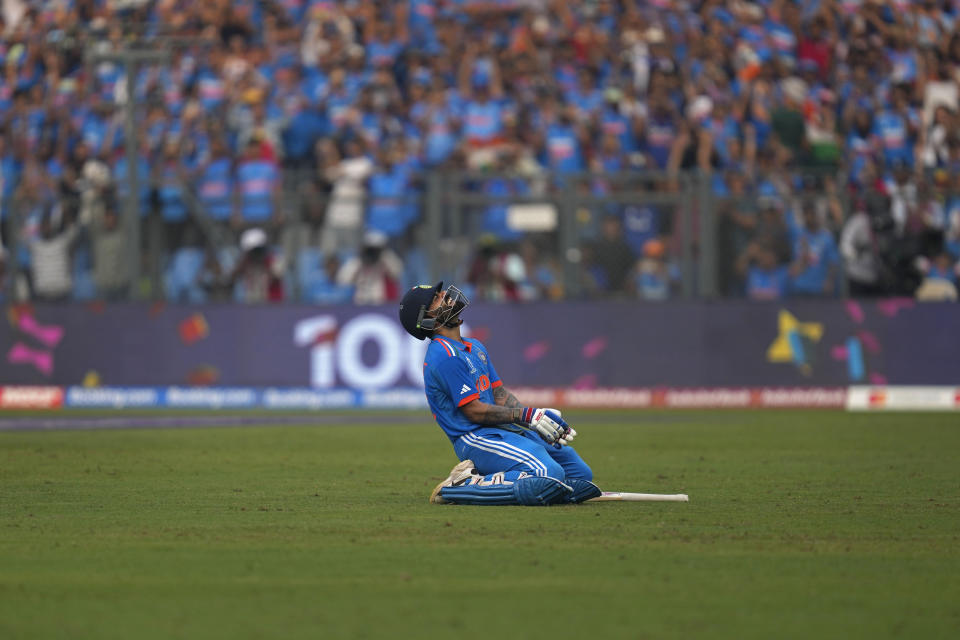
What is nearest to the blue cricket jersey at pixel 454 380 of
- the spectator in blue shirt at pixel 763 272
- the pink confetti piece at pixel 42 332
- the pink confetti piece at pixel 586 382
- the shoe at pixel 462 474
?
the shoe at pixel 462 474

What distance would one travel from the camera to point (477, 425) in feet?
36.1

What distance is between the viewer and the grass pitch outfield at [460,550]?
6777 millimetres

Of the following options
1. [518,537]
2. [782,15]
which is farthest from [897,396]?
[518,537]

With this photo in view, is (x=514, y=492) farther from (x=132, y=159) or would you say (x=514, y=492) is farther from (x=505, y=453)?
(x=132, y=159)

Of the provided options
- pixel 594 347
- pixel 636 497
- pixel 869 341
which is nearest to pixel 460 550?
pixel 636 497

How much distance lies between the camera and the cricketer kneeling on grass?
10.8m

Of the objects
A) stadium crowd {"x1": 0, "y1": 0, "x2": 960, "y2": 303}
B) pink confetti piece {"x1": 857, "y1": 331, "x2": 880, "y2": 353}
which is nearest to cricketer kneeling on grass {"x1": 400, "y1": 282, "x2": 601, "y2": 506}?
stadium crowd {"x1": 0, "y1": 0, "x2": 960, "y2": 303}

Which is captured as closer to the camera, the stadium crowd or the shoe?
the shoe

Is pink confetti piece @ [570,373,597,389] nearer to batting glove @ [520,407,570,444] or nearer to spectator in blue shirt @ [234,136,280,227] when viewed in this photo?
spectator in blue shirt @ [234,136,280,227]

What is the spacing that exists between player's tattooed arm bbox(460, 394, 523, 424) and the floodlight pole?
13.7 meters

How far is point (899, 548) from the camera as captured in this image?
8.98 metres

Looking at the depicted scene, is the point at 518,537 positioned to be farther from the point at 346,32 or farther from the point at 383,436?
the point at 346,32

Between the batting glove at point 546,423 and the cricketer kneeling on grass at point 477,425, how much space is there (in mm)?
13

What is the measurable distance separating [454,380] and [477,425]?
1.29 feet
